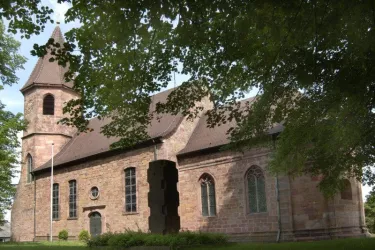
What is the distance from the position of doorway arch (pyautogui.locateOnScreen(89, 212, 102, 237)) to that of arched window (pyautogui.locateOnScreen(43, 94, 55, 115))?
956cm

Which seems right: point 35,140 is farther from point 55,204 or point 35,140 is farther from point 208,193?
point 208,193

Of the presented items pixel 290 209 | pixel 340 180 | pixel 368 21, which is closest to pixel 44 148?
pixel 290 209

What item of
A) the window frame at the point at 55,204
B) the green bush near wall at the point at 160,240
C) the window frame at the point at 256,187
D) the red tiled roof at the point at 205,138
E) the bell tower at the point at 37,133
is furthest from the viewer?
the bell tower at the point at 37,133

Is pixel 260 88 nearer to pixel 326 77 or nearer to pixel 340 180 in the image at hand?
pixel 326 77

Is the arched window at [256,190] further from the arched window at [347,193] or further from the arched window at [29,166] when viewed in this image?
the arched window at [29,166]

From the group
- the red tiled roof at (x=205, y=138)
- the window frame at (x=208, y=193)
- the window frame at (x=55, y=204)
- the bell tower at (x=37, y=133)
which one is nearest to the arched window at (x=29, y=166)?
the bell tower at (x=37, y=133)

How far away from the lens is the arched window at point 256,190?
20156mm

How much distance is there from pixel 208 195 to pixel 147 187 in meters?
3.27

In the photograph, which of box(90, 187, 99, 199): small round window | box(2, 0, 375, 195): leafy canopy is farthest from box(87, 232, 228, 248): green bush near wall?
box(90, 187, 99, 199): small round window

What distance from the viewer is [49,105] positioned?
1304 inches

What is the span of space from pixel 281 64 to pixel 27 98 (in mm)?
27219

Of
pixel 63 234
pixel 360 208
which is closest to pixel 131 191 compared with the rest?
pixel 63 234

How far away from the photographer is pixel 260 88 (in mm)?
10562

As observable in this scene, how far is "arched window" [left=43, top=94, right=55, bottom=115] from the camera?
3294cm
